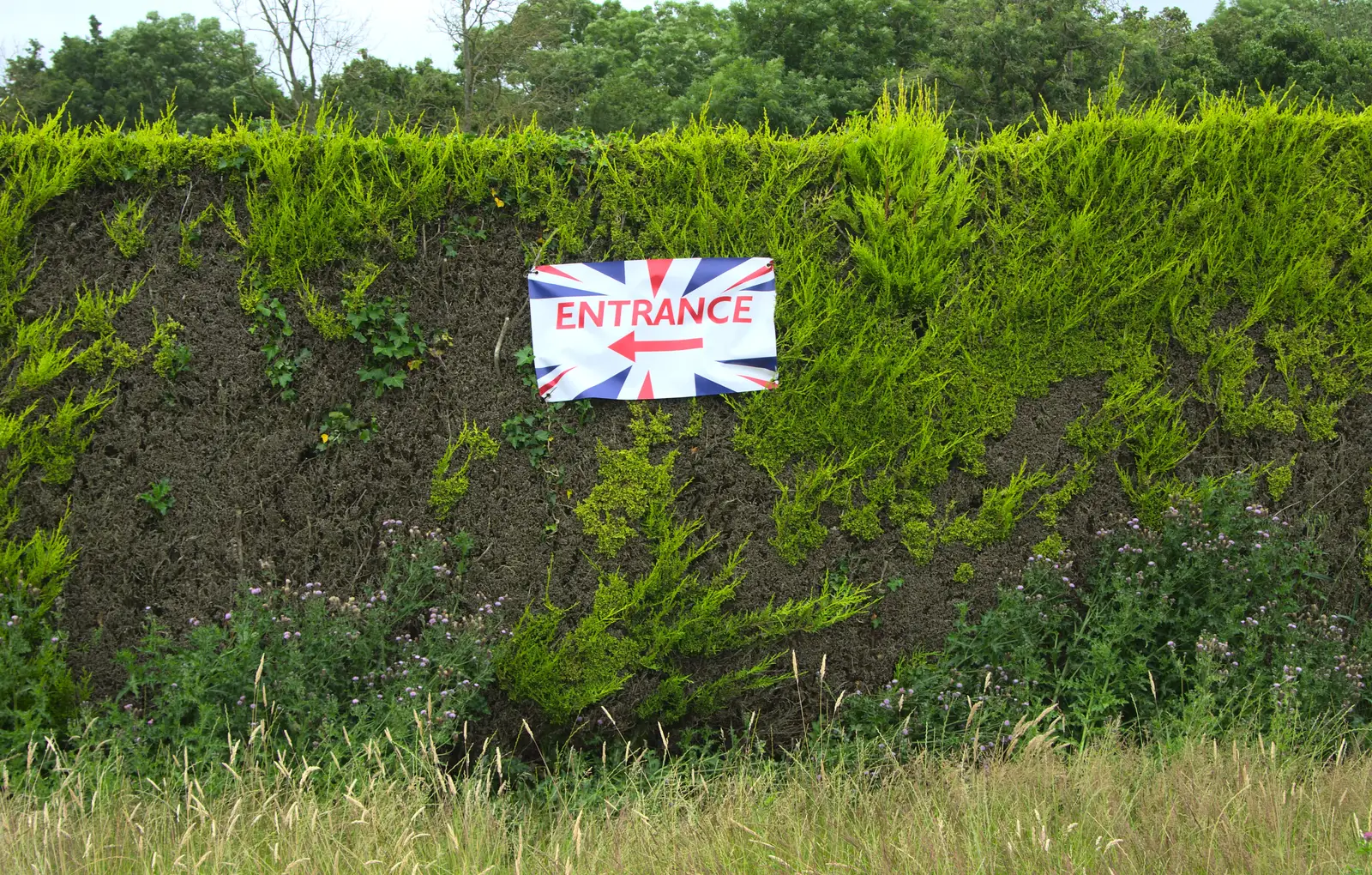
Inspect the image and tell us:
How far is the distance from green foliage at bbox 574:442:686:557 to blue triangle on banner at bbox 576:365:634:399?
216 millimetres

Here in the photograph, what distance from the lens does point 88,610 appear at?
4496mm

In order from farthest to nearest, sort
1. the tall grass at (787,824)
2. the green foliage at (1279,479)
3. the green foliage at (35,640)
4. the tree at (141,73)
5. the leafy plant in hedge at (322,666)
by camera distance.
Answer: the tree at (141,73)
the green foliage at (1279,479)
the green foliage at (35,640)
the leafy plant in hedge at (322,666)
the tall grass at (787,824)

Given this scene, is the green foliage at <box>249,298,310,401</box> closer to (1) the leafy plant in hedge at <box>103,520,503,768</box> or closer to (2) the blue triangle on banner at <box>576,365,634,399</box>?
(1) the leafy plant in hedge at <box>103,520,503,768</box>

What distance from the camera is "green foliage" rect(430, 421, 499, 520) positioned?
182 inches

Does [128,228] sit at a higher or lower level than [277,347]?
higher

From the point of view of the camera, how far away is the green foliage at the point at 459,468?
4.61m

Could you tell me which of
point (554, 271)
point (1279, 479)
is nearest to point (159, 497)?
point (554, 271)

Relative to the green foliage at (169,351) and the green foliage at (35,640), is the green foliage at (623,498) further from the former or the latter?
the green foliage at (35,640)

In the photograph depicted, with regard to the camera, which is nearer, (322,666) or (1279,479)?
(322,666)

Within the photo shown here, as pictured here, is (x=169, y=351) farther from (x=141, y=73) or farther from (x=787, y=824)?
(x=141, y=73)

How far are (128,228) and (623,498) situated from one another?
2.35 meters

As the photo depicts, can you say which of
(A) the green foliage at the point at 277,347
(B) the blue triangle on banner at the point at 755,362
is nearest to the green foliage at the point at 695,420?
(B) the blue triangle on banner at the point at 755,362

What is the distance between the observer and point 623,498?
15.4 ft

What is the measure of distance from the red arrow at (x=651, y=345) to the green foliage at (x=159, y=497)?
196 cm
